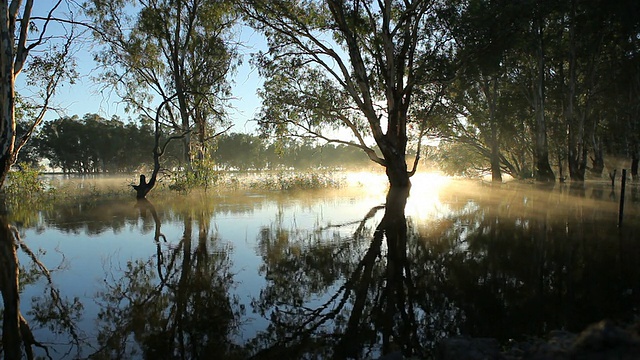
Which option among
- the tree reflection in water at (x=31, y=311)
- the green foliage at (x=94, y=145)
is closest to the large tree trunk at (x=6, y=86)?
the tree reflection in water at (x=31, y=311)

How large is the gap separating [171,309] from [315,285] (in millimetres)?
2364

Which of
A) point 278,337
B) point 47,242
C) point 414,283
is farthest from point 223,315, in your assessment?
point 47,242

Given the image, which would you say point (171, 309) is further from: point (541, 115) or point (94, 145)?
point (94, 145)

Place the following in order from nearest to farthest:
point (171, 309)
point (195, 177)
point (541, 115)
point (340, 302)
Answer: point (171, 309) → point (340, 302) → point (195, 177) → point (541, 115)

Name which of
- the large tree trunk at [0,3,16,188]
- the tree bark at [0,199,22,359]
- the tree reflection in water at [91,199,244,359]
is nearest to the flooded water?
the tree reflection in water at [91,199,244,359]

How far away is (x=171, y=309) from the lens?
5.91m

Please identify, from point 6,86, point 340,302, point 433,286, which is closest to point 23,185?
point 6,86

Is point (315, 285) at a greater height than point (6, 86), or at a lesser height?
lesser

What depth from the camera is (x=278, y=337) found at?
Answer: 509cm

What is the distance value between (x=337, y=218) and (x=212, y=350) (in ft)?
35.0

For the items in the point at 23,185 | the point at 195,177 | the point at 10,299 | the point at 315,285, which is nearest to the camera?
the point at 10,299

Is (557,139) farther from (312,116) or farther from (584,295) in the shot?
(584,295)

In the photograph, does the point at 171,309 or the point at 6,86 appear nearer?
the point at 171,309

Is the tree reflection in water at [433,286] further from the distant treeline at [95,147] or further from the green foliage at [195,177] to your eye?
the distant treeline at [95,147]
